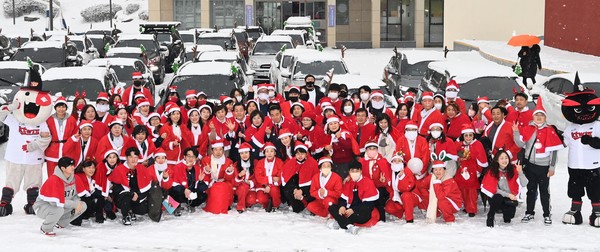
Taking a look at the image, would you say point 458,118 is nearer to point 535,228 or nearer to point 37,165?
point 535,228

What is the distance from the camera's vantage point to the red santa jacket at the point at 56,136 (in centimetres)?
1094

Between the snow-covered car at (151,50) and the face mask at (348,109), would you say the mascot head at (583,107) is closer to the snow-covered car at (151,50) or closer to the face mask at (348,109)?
the face mask at (348,109)

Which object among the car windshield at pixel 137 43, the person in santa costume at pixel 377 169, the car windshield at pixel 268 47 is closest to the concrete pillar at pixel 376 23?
the car windshield at pixel 268 47

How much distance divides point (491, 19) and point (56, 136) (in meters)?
33.0

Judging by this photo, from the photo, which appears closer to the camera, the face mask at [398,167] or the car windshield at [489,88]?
the face mask at [398,167]

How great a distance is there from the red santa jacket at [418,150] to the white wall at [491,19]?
2775 centimetres

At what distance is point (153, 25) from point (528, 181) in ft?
79.5

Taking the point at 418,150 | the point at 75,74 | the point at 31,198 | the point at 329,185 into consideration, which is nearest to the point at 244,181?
the point at 329,185

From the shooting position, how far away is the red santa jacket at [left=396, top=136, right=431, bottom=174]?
36.6ft

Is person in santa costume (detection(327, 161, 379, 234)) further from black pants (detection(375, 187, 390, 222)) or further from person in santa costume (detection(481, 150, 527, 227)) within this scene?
person in santa costume (detection(481, 150, 527, 227))

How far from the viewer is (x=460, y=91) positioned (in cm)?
1573

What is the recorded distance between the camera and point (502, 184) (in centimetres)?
1051

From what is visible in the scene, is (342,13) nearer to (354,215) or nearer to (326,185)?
(326,185)

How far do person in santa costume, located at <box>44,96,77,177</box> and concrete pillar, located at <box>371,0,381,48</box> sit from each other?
4035 cm
